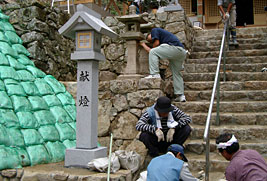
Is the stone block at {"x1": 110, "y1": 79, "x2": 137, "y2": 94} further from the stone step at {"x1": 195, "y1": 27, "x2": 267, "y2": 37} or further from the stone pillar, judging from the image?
the stone pillar

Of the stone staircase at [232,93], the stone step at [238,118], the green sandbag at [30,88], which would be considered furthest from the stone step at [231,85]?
the green sandbag at [30,88]

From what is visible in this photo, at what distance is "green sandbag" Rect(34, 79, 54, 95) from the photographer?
5.91 m

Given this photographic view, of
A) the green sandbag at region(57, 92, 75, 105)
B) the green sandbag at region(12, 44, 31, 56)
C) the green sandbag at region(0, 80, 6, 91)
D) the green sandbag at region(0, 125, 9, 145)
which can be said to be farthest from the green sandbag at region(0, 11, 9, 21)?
the green sandbag at region(0, 125, 9, 145)

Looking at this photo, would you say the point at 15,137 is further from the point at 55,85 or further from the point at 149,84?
the point at 149,84

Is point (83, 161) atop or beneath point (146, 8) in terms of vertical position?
beneath

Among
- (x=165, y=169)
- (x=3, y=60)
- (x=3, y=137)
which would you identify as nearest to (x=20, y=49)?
(x=3, y=60)

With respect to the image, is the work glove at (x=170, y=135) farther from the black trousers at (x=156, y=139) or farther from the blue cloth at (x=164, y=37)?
the blue cloth at (x=164, y=37)

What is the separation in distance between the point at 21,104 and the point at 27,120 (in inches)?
14.6

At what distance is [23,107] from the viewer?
204 inches

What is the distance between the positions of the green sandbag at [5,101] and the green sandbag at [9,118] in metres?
0.10

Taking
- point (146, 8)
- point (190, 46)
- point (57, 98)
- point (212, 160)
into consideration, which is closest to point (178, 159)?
point (212, 160)

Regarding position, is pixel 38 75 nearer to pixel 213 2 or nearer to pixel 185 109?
pixel 185 109

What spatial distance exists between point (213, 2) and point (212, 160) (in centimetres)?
1151

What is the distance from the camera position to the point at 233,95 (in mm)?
5879
